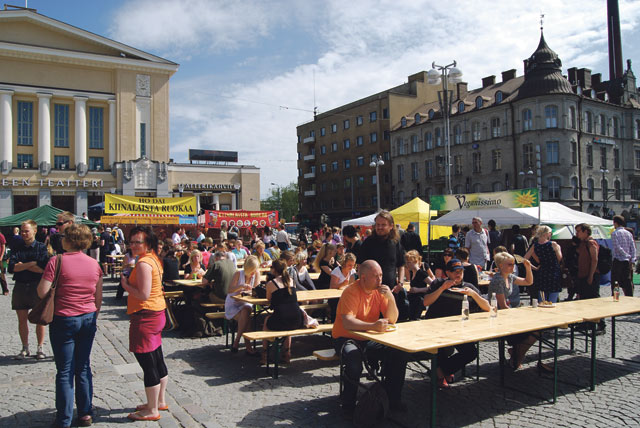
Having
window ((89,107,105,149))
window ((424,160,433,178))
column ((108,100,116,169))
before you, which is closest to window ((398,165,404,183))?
window ((424,160,433,178))

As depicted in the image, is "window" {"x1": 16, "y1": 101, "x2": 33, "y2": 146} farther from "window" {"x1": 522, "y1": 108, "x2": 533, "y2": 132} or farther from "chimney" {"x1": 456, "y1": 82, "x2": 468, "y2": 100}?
"window" {"x1": 522, "y1": 108, "x2": 533, "y2": 132}

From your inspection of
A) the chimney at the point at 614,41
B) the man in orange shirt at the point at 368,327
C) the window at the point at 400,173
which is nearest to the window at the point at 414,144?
the window at the point at 400,173

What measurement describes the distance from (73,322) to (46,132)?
41725mm

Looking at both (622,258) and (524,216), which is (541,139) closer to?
(524,216)

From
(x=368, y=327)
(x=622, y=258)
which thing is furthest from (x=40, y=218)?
(x=622, y=258)

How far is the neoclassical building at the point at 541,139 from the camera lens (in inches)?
1939

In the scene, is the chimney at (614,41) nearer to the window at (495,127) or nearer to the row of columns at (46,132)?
the window at (495,127)

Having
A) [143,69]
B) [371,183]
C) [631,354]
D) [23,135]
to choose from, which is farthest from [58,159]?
[631,354]

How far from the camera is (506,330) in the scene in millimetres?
4938

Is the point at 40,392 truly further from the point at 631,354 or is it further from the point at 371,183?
the point at 371,183

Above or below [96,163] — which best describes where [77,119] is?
above

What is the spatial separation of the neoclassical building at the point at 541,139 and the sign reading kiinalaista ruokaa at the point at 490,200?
1352 inches

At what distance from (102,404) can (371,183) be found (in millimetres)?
63616

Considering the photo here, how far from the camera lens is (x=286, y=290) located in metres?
6.61
